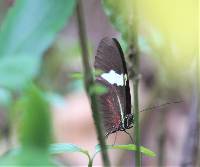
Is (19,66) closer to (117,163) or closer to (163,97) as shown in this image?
(163,97)

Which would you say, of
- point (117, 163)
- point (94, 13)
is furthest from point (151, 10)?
point (94, 13)

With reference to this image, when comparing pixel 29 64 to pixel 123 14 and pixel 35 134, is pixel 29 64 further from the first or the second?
pixel 35 134

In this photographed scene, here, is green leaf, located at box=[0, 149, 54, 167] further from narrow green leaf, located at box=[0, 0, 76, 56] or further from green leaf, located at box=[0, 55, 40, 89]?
narrow green leaf, located at box=[0, 0, 76, 56]

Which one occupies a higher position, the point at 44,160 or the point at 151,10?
the point at 151,10

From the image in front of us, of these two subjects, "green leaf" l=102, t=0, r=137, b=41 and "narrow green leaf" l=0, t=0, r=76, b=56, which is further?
"narrow green leaf" l=0, t=0, r=76, b=56

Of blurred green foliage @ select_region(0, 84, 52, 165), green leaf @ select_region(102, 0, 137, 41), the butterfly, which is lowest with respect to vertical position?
blurred green foliage @ select_region(0, 84, 52, 165)

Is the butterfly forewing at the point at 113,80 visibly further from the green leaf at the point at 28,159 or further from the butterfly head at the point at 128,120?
the green leaf at the point at 28,159

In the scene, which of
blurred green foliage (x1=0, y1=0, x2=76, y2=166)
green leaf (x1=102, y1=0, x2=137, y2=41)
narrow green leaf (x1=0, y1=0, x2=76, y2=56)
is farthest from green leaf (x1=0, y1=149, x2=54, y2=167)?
narrow green leaf (x1=0, y1=0, x2=76, y2=56)
